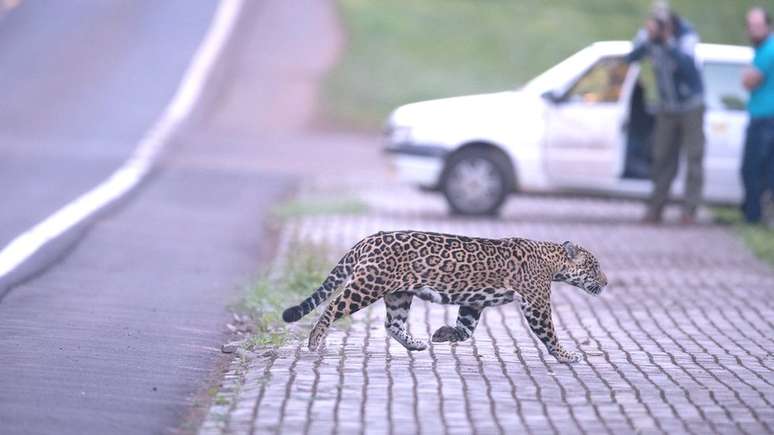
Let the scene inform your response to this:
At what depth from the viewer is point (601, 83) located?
1759cm

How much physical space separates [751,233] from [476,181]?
3.09m

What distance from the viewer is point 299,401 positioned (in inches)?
292

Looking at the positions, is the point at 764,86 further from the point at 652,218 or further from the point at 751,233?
the point at 652,218

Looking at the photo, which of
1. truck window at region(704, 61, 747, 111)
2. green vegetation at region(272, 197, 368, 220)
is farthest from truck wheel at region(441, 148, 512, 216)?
truck window at region(704, 61, 747, 111)

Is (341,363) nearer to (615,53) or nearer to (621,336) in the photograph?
(621,336)

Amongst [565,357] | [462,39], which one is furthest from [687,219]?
[462,39]

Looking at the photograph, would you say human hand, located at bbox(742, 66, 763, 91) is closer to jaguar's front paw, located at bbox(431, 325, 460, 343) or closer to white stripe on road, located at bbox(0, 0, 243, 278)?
white stripe on road, located at bbox(0, 0, 243, 278)

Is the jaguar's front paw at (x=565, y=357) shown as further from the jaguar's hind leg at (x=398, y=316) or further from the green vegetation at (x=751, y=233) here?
the green vegetation at (x=751, y=233)

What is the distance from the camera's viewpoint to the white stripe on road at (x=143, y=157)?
44.1 feet

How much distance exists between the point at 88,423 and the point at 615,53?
11444mm

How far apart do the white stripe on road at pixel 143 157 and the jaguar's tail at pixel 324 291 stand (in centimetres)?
372

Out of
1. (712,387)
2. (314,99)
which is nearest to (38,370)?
(712,387)

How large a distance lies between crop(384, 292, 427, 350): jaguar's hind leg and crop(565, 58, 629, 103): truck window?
894cm

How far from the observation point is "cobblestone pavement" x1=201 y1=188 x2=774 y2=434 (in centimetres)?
712
